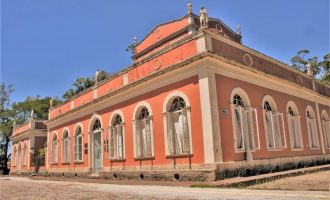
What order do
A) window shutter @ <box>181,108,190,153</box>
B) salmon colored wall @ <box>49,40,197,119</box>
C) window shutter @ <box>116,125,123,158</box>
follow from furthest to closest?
window shutter @ <box>116,125,123,158</box> < salmon colored wall @ <box>49,40,197,119</box> < window shutter @ <box>181,108,190,153</box>

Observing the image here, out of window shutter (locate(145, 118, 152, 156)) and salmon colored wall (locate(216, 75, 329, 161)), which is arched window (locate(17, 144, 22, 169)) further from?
salmon colored wall (locate(216, 75, 329, 161))

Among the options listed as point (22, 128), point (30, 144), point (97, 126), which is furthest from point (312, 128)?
point (22, 128)

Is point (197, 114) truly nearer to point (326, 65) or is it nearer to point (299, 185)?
point (299, 185)

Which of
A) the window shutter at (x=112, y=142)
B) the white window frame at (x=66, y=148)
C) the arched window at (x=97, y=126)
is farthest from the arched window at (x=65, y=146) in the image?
the window shutter at (x=112, y=142)

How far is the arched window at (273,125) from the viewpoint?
1340cm

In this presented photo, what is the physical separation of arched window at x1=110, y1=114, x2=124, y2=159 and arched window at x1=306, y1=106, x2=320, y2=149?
9.98 m

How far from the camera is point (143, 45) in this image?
1917 centimetres

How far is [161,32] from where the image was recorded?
17.9 m

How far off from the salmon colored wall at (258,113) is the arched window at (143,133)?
3.37 metres

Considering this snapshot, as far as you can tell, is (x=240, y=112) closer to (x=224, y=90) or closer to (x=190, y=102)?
(x=224, y=90)

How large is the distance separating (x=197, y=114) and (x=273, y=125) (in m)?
4.81

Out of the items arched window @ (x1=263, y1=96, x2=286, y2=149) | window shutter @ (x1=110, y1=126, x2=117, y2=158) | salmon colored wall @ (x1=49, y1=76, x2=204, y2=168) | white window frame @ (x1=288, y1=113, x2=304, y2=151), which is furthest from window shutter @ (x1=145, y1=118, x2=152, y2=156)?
white window frame @ (x1=288, y1=113, x2=304, y2=151)

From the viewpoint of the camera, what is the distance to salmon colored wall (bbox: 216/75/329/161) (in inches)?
424

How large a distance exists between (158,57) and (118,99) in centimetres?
338
